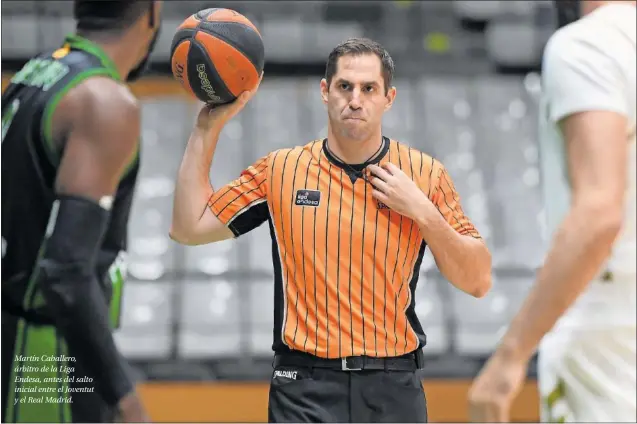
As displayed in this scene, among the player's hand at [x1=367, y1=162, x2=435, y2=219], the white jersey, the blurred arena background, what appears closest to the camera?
the white jersey

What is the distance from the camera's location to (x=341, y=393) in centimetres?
275

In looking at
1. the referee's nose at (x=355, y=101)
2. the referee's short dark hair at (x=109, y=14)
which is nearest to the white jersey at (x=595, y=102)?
the referee's nose at (x=355, y=101)

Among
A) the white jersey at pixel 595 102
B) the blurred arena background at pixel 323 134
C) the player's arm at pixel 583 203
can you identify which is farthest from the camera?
the blurred arena background at pixel 323 134

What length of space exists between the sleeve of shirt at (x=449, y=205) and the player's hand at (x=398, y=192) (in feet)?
0.42

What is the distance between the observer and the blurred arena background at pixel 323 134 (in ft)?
25.2

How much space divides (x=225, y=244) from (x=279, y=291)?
18.2ft

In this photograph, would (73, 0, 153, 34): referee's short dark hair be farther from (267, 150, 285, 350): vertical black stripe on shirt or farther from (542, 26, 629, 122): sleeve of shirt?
(542, 26, 629, 122): sleeve of shirt

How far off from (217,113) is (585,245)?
61.2 inches

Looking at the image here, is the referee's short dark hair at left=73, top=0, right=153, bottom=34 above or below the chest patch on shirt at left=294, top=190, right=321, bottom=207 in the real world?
above

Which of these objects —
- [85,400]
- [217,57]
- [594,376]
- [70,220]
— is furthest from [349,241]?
[594,376]

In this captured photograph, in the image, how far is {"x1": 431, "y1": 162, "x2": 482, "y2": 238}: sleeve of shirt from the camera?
2.82 meters

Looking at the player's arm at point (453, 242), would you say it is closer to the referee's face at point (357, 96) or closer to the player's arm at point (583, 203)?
the referee's face at point (357, 96)

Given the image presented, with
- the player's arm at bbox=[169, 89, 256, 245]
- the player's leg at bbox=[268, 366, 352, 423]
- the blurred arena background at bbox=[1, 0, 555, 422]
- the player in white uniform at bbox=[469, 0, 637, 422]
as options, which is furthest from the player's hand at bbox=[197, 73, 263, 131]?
the blurred arena background at bbox=[1, 0, 555, 422]

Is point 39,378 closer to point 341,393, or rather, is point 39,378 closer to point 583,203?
point 341,393
